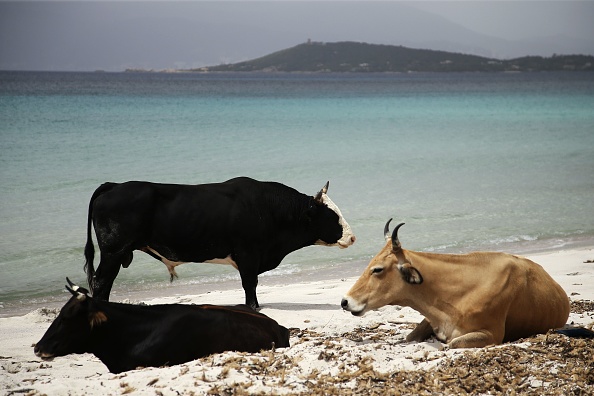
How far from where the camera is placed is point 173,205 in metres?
10.5

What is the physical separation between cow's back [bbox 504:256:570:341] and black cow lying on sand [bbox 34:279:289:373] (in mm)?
2457

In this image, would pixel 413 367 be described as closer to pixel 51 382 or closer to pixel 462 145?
pixel 51 382

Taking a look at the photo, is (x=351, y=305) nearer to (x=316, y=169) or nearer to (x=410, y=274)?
(x=410, y=274)

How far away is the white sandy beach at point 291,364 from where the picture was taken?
268 inches

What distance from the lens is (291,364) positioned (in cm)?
731

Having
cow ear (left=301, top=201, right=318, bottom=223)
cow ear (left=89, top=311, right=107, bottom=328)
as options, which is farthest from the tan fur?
cow ear (left=301, top=201, right=318, bottom=223)

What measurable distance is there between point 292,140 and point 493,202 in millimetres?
16230

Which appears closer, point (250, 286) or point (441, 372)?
point (441, 372)

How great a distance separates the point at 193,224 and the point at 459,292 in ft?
12.6

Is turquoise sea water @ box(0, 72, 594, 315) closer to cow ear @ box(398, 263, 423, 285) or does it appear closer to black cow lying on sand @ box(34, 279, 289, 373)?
black cow lying on sand @ box(34, 279, 289, 373)

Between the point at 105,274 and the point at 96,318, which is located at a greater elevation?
the point at 96,318

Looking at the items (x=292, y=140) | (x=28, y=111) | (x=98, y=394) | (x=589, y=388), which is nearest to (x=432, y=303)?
(x=589, y=388)

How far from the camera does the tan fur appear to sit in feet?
25.7

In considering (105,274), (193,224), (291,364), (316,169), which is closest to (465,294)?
(291,364)
